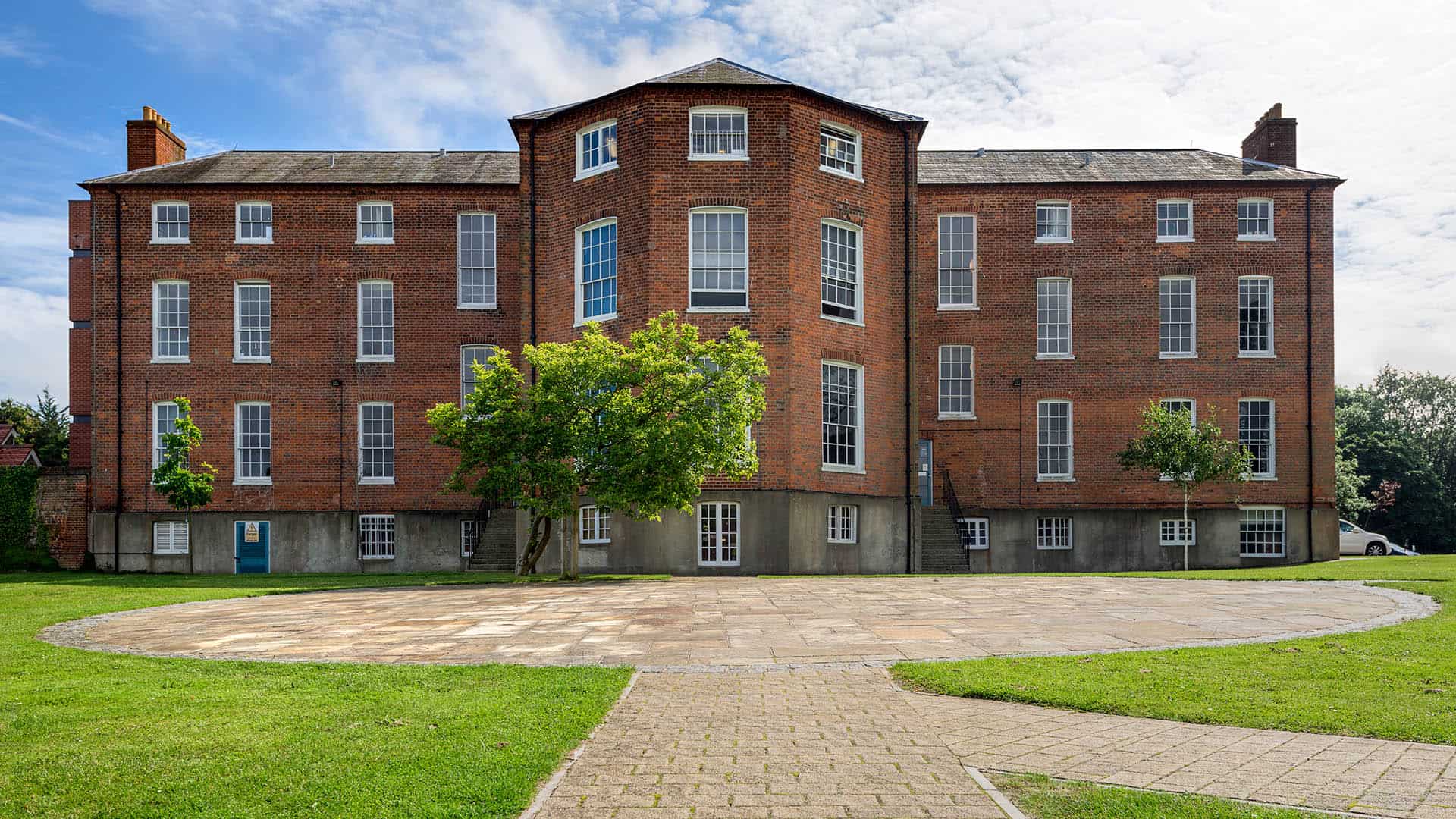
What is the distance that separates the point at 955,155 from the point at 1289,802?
1274 inches

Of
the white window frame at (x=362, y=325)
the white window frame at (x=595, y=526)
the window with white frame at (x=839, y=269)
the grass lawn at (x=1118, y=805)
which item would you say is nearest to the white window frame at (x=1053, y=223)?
the window with white frame at (x=839, y=269)

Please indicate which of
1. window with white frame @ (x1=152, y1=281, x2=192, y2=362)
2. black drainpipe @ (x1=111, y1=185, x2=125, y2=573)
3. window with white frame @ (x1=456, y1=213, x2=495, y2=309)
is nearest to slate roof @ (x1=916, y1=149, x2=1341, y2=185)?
window with white frame @ (x1=456, y1=213, x2=495, y2=309)

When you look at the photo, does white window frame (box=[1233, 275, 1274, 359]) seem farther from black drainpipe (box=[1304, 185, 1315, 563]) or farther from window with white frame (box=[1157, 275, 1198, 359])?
window with white frame (box=[1157, 275, 1198, 359])

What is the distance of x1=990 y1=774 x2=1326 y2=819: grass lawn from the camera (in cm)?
516

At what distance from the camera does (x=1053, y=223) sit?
33156 mm

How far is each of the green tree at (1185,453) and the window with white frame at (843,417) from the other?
29.8ft

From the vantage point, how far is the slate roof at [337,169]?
32906 mm

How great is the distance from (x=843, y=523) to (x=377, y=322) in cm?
1614

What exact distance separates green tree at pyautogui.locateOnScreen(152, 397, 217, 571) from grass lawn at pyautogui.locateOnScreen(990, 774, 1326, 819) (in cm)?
2876

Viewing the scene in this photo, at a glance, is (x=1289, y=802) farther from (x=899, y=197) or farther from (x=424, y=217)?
(x=424, y=217)

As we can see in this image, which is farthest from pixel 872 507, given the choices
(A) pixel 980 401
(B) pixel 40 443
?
(B) pixel 40 443

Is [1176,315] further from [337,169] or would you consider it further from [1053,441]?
[337,169]

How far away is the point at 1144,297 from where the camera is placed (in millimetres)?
32875

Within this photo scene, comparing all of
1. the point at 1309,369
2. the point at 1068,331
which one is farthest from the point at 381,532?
the point at 1309,369
